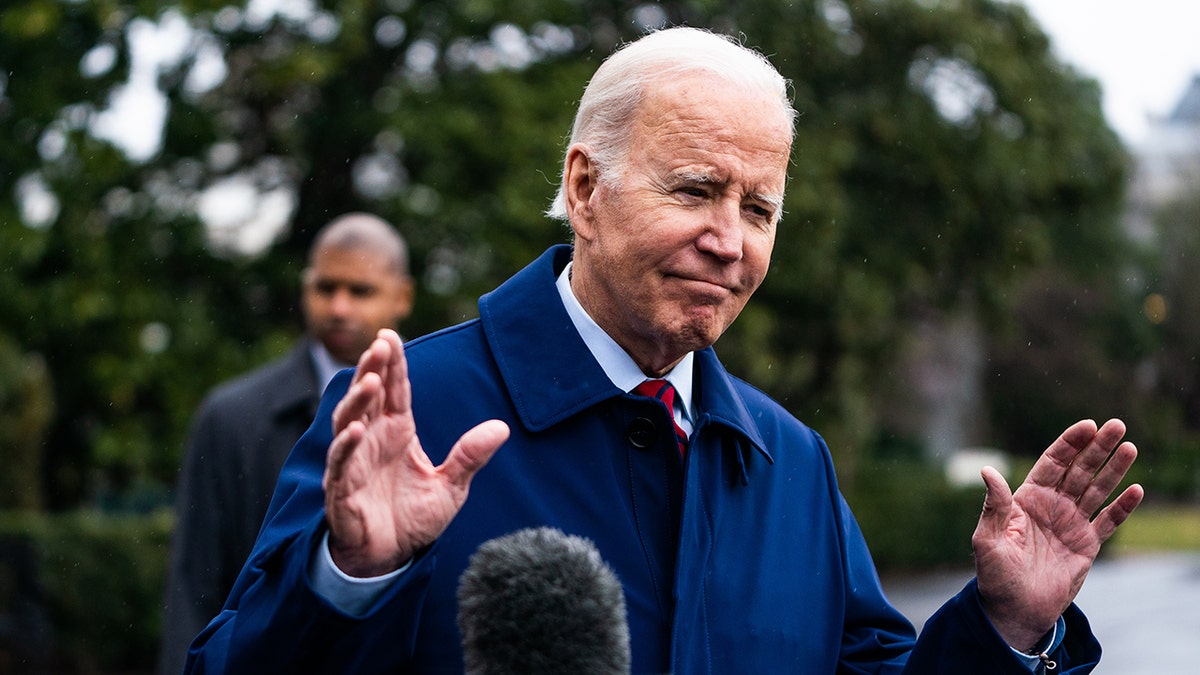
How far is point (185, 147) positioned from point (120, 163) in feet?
3.61

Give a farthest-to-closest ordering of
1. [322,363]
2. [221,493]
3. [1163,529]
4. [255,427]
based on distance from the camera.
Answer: [1163,529] → [322,363] → [255,427] → [221,493]

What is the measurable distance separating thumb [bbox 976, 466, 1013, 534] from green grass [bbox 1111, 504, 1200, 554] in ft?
109

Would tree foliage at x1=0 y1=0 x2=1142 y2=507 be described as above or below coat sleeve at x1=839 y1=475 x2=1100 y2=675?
below

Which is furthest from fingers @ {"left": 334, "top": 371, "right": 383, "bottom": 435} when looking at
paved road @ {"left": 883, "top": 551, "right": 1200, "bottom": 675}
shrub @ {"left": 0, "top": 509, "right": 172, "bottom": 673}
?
paved road @ {"left": 883, "top": 551, "right": 1200, "bottom": 675}

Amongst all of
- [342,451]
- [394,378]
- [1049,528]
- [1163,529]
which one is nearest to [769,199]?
[1049,528]

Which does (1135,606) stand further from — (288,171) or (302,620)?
(302,620)

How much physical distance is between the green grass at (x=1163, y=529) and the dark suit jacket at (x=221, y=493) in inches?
1254

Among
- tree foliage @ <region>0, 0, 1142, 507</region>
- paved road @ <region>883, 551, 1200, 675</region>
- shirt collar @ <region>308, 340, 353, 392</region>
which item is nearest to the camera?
shirt collar @ <region>308, 340, 353, 392</region>

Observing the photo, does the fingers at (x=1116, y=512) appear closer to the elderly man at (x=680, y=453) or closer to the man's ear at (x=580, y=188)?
the elderly man at (x=680, y=453)

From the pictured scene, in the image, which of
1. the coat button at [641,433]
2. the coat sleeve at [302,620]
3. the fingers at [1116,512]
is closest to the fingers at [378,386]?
the coat sleeve at [302,620]

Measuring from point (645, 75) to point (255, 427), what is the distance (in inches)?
98.4

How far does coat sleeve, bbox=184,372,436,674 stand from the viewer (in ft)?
6.73

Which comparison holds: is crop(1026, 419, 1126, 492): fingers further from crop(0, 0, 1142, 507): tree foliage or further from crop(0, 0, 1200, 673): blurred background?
crop(0, 0, 1200, 673): blurred background

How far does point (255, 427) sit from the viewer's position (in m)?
4.71
